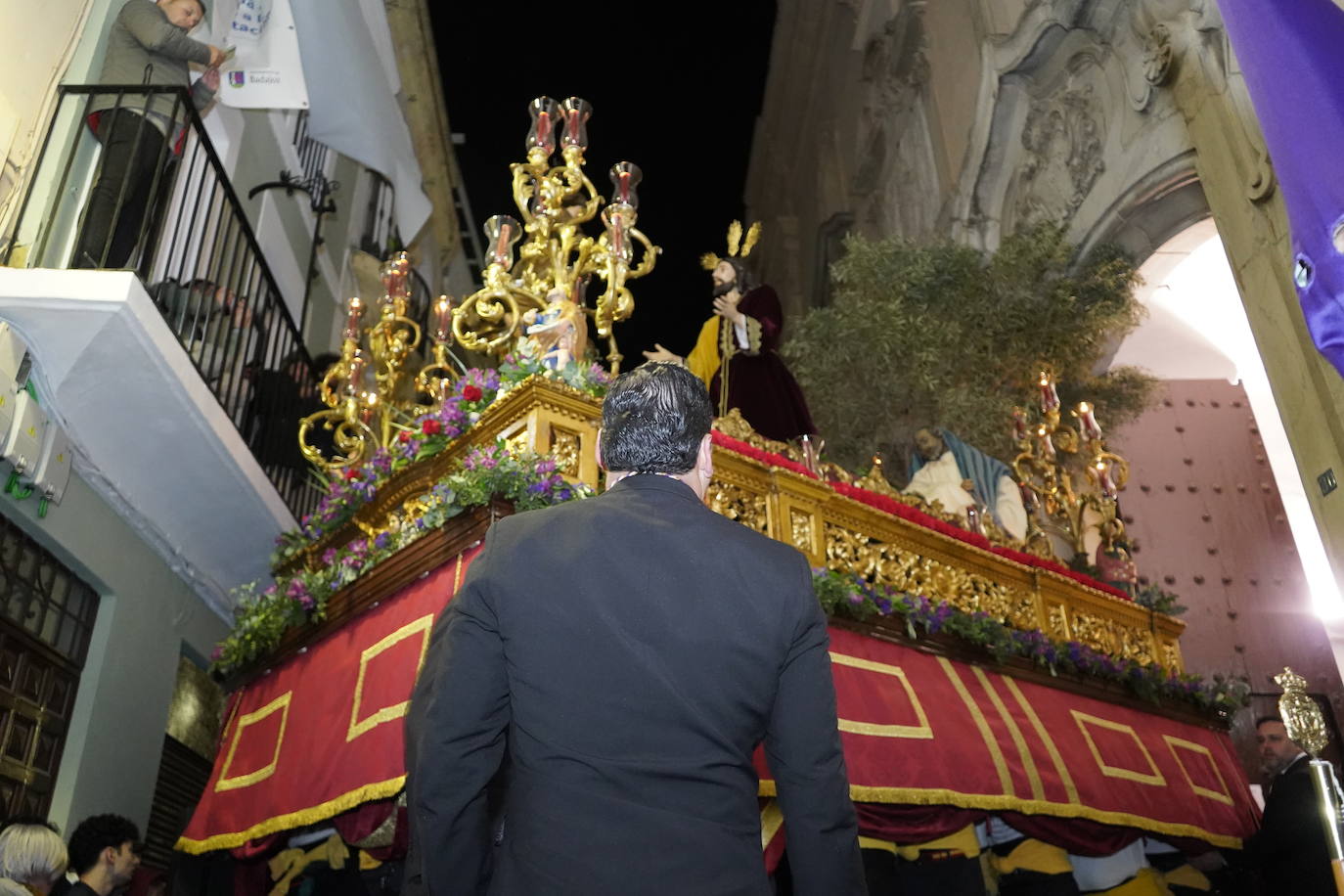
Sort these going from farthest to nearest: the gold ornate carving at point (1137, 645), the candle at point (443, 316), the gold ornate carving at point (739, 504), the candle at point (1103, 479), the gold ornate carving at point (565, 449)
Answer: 1. the candle at point (1103, 479)
2. the gold ornate carving at point (1137, 645)
3. the candle at point (443, 316)
4. the gold ornate carving at point (739, 504)
5. the gold ornate carving at point (565, 449)

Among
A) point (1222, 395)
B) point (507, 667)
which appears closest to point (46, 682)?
point (507, 667)

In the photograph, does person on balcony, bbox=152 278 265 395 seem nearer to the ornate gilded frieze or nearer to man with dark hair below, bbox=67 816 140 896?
the ornate gilded frieze

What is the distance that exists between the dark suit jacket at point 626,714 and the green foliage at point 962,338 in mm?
7326

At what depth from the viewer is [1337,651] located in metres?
7.79

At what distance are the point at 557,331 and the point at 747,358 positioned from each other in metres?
2.19

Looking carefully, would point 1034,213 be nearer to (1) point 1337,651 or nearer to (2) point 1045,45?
(2) point 1045,45

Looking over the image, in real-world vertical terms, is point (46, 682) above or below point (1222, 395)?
below

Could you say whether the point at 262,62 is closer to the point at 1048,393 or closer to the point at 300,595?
the point at 300,595

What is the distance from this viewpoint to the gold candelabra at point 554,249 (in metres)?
5.27

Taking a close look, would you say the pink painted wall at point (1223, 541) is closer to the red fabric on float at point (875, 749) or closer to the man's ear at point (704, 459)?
the red fabric on float at point (875, 749)

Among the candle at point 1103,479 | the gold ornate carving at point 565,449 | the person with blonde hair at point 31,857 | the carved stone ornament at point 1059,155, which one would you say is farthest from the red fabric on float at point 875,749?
the carved stone ornament at point 1059,155

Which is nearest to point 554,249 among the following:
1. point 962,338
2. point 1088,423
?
point 1088,423

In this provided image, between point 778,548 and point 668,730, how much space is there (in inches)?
18.0

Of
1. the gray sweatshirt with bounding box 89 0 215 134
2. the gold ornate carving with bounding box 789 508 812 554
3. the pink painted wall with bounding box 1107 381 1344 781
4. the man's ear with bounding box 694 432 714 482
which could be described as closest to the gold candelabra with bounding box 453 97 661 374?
the gold ornate carving with bounding box 789 508 812 554
